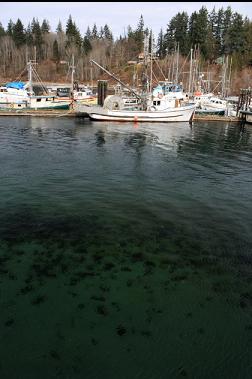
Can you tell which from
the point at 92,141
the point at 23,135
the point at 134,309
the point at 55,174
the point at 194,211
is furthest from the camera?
the point at 23,135

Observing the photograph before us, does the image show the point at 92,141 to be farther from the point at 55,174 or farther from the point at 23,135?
the point at 55,174

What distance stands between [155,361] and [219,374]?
5.57ft

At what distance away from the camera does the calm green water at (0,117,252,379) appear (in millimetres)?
8578

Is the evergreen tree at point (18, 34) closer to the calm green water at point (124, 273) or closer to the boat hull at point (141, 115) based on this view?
the boat hull at point (141, 115)

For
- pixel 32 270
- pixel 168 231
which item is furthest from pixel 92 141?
pixel 32 270

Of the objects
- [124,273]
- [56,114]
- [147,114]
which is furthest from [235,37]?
[124,273]

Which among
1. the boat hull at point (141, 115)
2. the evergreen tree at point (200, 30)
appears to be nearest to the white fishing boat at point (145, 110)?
the boat hull at point (141, 115)

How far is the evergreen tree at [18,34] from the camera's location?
16550 cm

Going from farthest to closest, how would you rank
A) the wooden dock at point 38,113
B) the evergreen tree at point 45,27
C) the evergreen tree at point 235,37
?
the evergreen tree at point 45,27 → the evergreen tree at point 235,37 → the wooden dock at point 38,113

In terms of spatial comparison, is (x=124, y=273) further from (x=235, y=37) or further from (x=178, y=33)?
(x=178, y=33)

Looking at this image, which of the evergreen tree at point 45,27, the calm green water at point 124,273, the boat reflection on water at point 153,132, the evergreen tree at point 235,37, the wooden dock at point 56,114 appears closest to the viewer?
the calm green water at point 124,273

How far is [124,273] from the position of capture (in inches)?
481

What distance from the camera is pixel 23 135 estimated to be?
4347 cm

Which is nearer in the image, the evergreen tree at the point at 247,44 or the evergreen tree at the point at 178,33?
the evergreen tree at the point at 247,44
